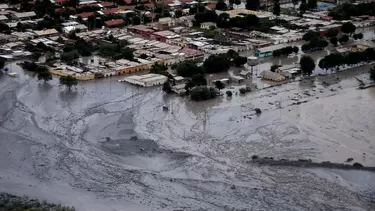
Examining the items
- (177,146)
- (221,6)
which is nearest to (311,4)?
(221,6)

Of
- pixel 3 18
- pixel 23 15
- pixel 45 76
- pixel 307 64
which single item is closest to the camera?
pixel 45 76

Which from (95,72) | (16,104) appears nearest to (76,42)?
(95,72)

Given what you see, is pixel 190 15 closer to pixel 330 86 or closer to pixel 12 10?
pixel 12 10

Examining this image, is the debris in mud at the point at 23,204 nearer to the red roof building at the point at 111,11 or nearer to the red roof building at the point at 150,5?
the red roof building at the point at 111,11

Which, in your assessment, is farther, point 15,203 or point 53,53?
point 53,53

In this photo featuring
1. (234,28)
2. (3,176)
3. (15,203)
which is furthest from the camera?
(234,28)

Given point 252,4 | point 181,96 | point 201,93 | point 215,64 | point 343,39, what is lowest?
point 181,96

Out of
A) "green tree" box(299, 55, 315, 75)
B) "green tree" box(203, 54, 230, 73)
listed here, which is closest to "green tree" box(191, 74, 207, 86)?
"green tree" box(203, 54, 230, 73)

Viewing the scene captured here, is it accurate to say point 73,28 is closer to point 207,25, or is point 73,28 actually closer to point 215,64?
point 207,25
